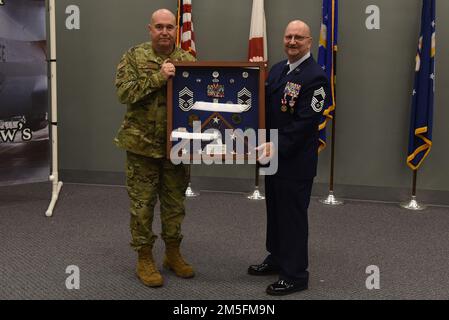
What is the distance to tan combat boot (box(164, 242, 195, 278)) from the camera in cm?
288

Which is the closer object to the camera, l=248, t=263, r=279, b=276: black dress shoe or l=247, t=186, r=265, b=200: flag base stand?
l=248, t=263, r=279, b=276: black dress shoe

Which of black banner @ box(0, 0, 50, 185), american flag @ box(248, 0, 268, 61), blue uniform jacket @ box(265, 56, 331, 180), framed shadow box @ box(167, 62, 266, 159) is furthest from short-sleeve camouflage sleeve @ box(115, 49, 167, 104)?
american flag @ box(248, 0, 268, 61)

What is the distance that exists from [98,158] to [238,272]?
8.46 ft

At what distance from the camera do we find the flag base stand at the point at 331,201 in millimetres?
4516

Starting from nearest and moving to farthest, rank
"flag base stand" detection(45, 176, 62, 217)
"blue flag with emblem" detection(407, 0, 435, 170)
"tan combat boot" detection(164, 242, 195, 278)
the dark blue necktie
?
1. the dark blue necktie
2. "tan combat boot" detection(164, 242, 195, 278)
3. "flag base stand" detection(45, 176, 62, 217)
4. "blue flag with emblem" detection(407, 0, 435, 170)

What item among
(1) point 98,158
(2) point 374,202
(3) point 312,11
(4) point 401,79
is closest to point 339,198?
(2) point 374,202

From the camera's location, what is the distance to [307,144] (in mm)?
2588

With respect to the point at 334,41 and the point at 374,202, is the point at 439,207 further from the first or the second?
the point at 334,41

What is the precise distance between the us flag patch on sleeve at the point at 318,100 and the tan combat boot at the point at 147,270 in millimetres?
1131

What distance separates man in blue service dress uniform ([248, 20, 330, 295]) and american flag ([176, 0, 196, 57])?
1955 millimetres

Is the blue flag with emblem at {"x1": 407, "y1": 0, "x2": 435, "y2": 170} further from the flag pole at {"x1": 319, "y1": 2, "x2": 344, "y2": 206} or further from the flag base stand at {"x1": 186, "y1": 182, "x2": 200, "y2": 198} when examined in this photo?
the flag base stand at {"x1": 186, "y1": 182, "x2": 200, "y2": 198}

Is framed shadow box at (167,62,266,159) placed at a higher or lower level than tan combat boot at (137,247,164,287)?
higher

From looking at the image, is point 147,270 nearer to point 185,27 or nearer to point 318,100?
point 318,100

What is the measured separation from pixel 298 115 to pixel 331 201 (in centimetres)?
217
